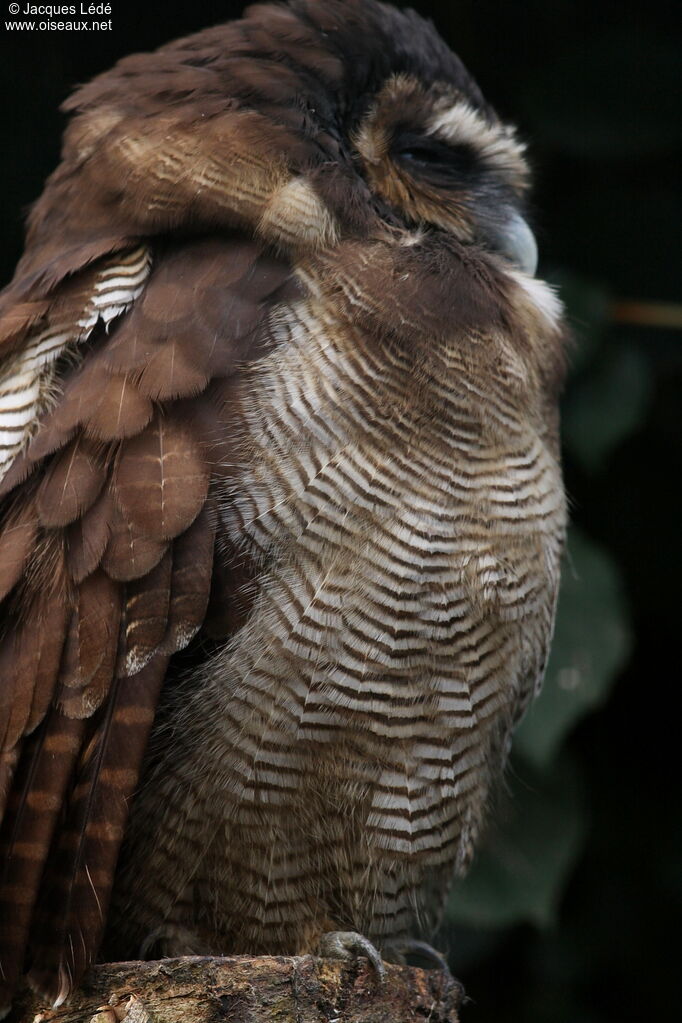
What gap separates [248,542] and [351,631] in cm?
23

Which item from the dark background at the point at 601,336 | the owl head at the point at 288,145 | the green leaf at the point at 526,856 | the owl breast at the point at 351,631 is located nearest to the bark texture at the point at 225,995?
the owl breast at the point at 351,631

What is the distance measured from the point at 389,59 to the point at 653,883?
9.13 feet

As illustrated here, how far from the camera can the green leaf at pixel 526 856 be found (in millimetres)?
3084

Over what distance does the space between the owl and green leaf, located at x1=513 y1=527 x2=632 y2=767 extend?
0.55m

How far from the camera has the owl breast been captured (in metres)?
2.14

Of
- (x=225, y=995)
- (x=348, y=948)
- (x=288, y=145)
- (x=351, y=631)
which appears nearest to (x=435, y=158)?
(x=288, y=145)

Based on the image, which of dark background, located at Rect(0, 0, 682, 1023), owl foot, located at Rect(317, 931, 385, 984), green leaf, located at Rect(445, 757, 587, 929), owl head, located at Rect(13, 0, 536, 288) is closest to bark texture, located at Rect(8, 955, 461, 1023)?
owl foot, located at Rect(317, 931, 385, 984)

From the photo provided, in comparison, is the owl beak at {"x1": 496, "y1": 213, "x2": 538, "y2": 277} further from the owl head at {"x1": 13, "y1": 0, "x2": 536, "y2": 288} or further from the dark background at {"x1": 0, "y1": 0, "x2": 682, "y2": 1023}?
the dark background at {"x1": 0, "y1": 0, "x2": 682, "y2": 1023}

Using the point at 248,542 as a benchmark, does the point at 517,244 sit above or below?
above

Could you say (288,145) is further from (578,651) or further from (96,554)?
(578,651)

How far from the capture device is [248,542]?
2139 millimetres

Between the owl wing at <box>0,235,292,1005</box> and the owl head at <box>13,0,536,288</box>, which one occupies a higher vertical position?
the owl head at <box>13,0,536,288</box>

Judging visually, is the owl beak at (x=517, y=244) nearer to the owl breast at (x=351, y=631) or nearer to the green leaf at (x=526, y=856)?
the owl breast at (x=351, y=631)

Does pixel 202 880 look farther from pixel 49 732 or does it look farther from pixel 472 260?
pixel 472 260
